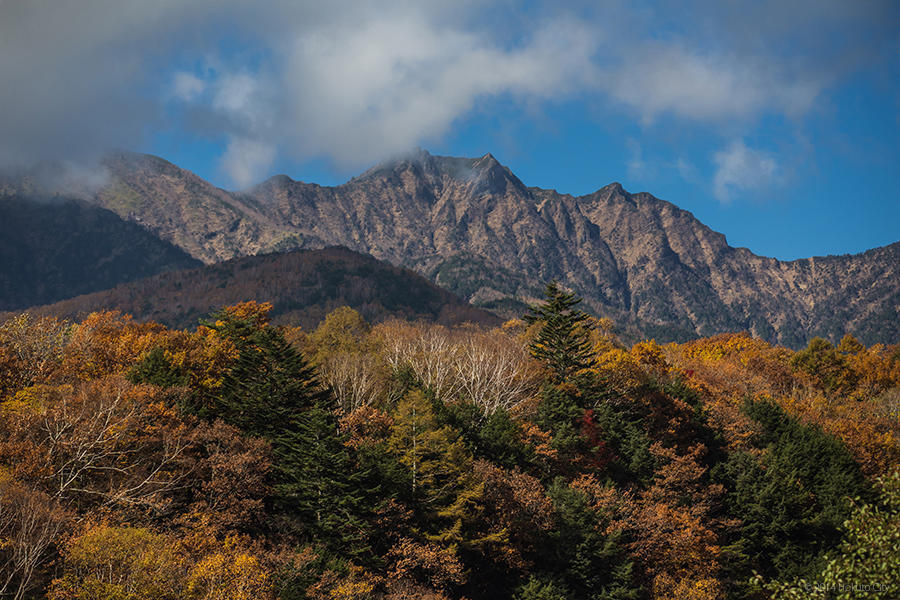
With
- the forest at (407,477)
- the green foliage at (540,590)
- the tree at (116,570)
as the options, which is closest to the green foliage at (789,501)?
the forest at (407,477)

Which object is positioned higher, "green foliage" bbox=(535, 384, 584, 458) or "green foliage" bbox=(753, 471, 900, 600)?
"green foliage" bbox=(535, 384, 584, 458)

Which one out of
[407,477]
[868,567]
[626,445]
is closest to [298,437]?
[407,477]

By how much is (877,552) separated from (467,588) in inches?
1619

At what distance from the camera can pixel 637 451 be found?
76.2 metres

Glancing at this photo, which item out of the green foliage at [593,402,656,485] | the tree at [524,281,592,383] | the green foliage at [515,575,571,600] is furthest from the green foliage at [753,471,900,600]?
the tree at [524,281,592,383]

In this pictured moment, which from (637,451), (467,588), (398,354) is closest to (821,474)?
(637,451)

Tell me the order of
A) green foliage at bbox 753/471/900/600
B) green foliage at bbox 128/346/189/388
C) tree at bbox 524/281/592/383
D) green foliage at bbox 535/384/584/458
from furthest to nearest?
tree at bbox 524/281/592/383
green foliage at bbox 535/384/584/458
green foliage at bbox 128/346/189/388
green foliage at bbox 753/471/900/600

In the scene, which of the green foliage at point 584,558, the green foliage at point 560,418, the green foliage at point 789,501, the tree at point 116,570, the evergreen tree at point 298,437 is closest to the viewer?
the tree at point 116,570

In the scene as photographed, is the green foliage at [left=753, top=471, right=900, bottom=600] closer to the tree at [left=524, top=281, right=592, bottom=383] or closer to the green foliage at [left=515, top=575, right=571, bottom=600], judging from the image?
the green foliage at [left=515, top=575, right=571, bottom=600]

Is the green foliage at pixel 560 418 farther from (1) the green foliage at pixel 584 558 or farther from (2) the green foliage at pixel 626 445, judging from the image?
Result: (1) the green foliage at pixel 584 558

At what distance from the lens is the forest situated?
3781 centimetres

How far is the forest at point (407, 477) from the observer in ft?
124

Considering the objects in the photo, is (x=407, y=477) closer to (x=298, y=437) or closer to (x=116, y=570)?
(x=298, y=437)

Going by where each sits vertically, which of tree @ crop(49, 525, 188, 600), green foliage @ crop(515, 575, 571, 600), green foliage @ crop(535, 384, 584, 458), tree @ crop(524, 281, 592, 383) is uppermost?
tree @ crop(524, 281, 592, 383)
